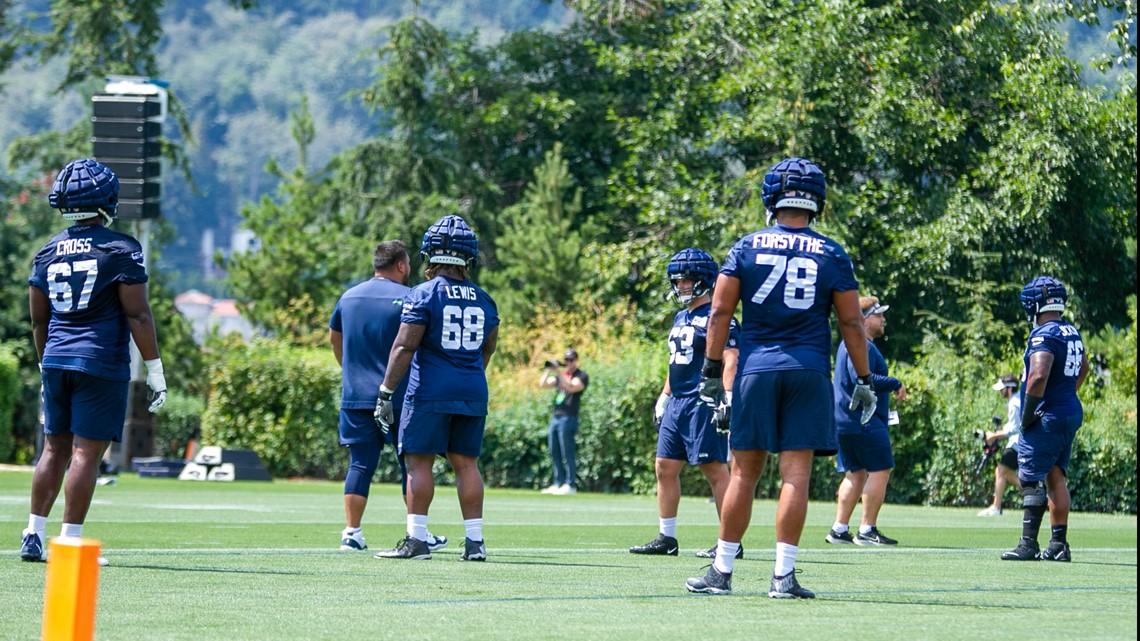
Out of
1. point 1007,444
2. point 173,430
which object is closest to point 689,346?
point 1007,444

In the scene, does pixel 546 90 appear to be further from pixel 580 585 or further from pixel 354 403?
pixel 580 585

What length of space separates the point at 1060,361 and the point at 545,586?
4.61 m

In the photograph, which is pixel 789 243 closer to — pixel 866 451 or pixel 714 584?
pixel 714 584

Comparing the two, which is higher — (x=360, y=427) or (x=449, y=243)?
(x=449, y=243)

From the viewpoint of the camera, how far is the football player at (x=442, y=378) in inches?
380

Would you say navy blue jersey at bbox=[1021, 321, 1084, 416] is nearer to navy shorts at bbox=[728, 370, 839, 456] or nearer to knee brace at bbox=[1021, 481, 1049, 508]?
knee brace at bbox=[1021, 481, 1049, 508]

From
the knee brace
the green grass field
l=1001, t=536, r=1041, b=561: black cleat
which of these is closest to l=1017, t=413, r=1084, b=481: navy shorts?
the knee brace

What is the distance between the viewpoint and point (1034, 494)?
37.5ft

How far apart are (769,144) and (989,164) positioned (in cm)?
513

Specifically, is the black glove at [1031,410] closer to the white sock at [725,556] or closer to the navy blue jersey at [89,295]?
the white sock at [725,556]

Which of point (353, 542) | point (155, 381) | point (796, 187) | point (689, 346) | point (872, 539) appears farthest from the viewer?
point (872, 539)

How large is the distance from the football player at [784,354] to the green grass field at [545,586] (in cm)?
36

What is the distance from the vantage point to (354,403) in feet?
34.9

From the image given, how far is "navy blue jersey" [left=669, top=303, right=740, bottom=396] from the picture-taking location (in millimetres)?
10742
